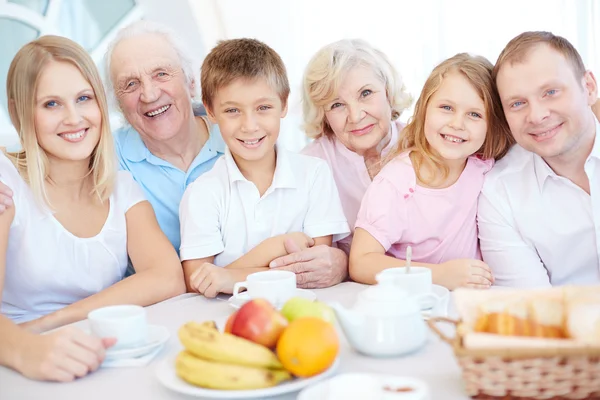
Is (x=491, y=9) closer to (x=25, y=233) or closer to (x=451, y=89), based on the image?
(x=451, y=89)

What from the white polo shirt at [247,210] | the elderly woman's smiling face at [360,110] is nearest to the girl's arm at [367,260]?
the white polo shirt at [247,210]

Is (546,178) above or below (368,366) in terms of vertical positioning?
above

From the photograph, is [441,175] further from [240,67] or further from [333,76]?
[240,67]

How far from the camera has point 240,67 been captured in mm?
2105

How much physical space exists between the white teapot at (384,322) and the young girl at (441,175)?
2.62ft

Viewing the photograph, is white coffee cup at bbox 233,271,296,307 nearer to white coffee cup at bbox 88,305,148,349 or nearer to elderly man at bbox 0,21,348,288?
white coffee cup at bbox 88,305,148,349

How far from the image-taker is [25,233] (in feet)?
6.04

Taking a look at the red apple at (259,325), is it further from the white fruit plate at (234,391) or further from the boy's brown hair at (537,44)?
the boy's brown hair at (537,44)

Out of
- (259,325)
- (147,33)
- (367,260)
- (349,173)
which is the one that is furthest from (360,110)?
(259,325)

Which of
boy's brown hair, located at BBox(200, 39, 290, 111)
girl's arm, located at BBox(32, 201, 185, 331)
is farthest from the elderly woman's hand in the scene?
boy's brown hair, located at BBox(200, 39, 290, 111)

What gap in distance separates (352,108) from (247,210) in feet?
1.92

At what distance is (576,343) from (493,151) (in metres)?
1.30

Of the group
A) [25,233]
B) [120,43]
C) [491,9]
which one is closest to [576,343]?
[25,233]

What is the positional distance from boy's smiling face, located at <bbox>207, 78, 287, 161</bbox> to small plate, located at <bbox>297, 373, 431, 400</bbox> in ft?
3.97
